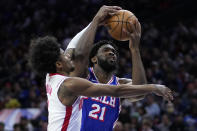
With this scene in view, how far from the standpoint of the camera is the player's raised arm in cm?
380

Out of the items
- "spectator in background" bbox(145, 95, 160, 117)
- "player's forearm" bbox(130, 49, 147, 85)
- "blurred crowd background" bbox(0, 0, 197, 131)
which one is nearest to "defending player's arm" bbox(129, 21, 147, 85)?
"player's forearm" bbox(130, 49, 147, 85)

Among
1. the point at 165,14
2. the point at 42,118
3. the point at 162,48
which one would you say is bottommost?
the point at 42,118

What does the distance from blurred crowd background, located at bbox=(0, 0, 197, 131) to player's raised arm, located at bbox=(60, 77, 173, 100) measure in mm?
4056

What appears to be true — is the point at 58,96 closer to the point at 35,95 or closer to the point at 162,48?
the point at 35,95

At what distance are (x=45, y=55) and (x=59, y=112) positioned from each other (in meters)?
0.59

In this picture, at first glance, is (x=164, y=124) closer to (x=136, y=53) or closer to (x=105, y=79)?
(x=105, y=79)

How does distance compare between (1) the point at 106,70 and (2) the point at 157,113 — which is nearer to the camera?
(1) the point at 106,70

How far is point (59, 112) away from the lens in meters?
3.97

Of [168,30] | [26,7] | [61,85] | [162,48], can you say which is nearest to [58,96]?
[61,85]

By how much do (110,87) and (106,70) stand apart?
1157 mm

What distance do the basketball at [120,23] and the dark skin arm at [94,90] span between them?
1041mm

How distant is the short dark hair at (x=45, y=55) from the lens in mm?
4023

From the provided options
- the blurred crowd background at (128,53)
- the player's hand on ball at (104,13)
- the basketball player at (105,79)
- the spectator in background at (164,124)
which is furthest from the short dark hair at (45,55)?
the spectator in background at (164,124)

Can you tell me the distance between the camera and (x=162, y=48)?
13.1m
